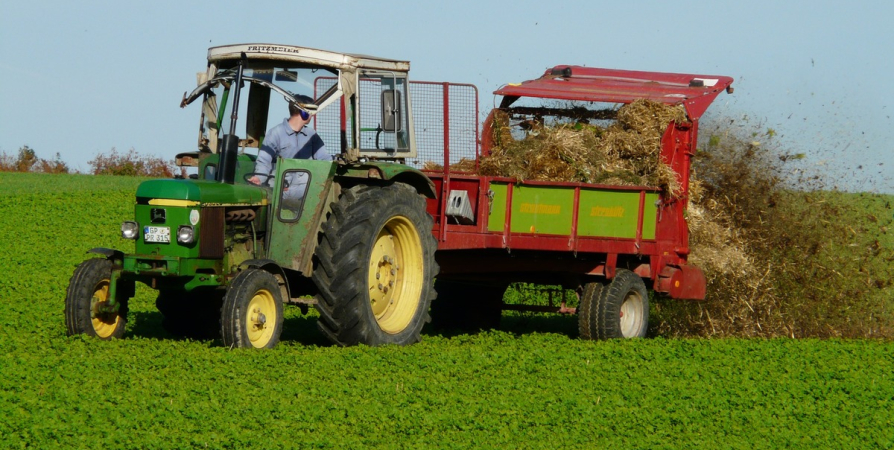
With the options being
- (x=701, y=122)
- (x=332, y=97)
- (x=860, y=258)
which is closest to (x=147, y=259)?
(x=332, y=97)

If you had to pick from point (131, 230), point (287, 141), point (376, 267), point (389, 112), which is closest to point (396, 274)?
point (376, 267)

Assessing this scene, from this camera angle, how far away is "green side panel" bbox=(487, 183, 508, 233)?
9.97 metres

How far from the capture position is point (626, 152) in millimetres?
11266

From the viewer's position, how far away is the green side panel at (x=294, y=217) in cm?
842

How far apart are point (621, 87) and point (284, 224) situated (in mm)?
5246

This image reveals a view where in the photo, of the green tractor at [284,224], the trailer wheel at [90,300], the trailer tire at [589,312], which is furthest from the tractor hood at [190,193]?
the trailer tire at [589,312]

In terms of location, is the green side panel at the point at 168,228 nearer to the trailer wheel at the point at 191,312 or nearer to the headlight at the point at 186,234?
the headlight at the point at 186,234

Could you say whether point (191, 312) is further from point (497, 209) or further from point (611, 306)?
point (611, 306)

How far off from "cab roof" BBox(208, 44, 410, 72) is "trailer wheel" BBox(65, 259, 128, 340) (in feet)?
6.16

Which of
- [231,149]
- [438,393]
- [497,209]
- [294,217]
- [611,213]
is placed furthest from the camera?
[611,213]

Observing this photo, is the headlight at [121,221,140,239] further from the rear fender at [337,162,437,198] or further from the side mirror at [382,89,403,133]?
the side mirror at [382,89,403,133]

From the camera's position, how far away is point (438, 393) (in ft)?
23.4

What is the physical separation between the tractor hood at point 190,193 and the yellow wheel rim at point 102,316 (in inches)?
30.2

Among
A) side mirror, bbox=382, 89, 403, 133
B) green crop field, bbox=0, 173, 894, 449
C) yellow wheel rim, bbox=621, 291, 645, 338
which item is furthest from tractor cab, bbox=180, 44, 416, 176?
yellow wheel rim, bbox=621, 291, 645, 338
